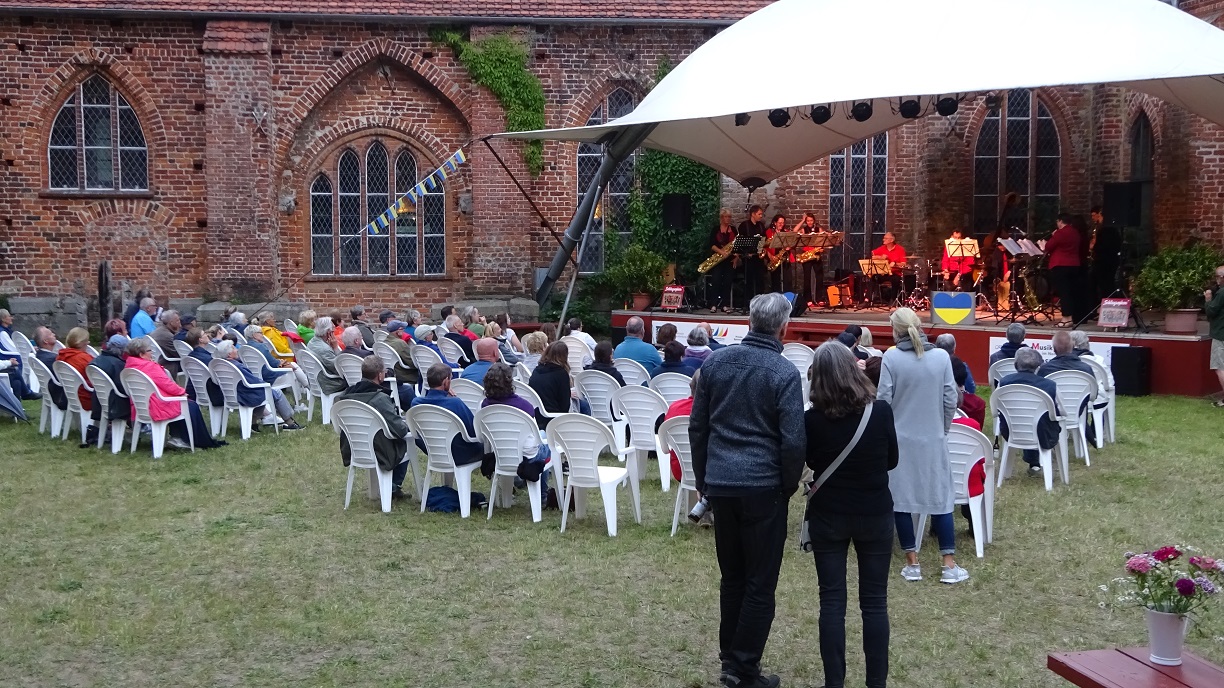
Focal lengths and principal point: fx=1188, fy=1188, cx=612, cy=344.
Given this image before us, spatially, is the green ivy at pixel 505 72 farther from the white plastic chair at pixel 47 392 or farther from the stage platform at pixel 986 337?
the white plastic chair at pixel 47 392

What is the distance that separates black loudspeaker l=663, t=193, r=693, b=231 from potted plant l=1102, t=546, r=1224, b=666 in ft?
51.0

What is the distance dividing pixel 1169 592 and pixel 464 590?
3.79m

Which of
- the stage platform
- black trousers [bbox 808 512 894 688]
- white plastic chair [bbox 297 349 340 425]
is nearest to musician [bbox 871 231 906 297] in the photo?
the stage platform

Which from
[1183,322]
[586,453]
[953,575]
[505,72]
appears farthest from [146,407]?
[1183,322]

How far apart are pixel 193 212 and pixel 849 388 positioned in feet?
55.7

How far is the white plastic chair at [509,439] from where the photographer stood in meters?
7.97

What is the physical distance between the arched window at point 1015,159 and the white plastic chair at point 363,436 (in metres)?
13.8

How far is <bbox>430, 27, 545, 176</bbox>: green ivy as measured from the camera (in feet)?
63.5

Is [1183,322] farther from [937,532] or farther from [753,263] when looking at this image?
[937,532]

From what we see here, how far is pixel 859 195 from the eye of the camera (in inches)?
795

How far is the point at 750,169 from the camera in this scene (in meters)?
17.2

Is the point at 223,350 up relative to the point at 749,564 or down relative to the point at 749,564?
up

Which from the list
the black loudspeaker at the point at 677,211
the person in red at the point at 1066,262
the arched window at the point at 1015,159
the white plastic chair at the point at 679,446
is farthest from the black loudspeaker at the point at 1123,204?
the white plastic chair at the point at 679,446

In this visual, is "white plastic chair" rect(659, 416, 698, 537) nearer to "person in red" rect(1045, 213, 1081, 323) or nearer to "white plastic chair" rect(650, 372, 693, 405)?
"white plastic chair" rect(650, 372, 693, 405)
